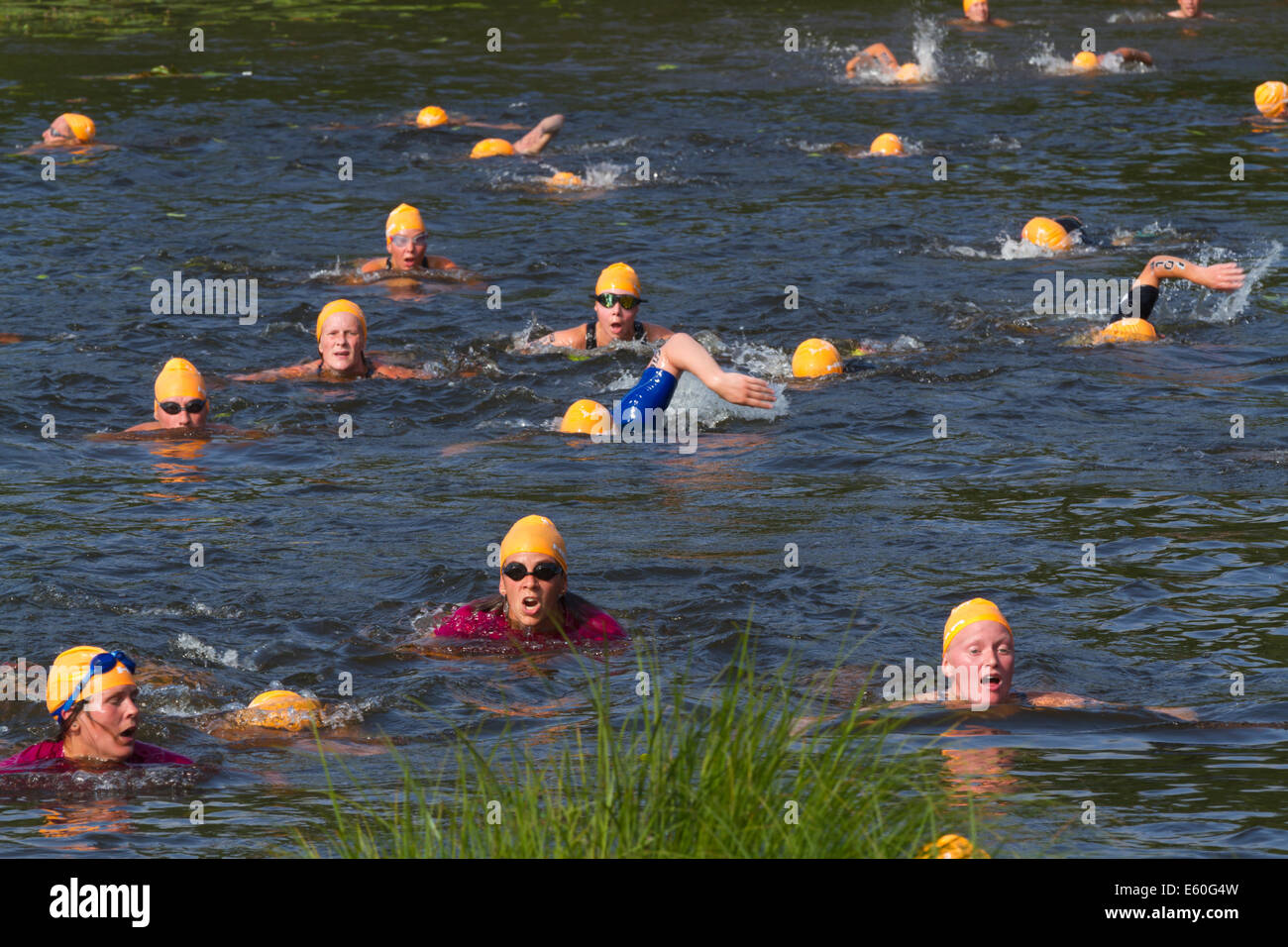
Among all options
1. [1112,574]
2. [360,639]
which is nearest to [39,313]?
[360,639]

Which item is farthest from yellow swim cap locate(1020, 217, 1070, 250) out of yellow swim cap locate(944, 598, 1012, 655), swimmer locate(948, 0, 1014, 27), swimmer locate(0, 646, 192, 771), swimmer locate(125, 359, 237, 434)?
swimmer locate(948, 0, 1014, 27)

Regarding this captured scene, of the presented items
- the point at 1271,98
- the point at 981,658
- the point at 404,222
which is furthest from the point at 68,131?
the point at 981,658

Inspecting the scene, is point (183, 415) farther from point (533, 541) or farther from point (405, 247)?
point (533, 541)

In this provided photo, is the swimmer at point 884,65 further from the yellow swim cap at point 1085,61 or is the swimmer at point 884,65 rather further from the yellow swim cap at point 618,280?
the yellow swim cap at point 618,280

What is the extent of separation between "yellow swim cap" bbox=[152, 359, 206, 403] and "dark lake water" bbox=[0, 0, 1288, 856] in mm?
487

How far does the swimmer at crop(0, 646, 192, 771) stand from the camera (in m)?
8.55

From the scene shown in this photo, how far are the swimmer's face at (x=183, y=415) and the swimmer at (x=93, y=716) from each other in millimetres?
6354

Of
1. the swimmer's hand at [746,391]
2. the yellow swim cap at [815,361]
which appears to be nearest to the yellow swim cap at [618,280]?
the yellow swim cap at [815,361]

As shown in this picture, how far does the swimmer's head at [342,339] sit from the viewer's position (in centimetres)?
1631

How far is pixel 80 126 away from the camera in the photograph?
85.7ft

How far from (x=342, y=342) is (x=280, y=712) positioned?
7.42 m

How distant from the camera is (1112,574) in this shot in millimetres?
11430

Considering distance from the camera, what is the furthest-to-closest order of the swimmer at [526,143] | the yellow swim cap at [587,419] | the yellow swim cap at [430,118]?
the yellow swim cap at [430,118] < the swimmer at [526,143] < the yellow swim cap at [587,419]

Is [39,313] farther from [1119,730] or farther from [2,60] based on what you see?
[2,60]
